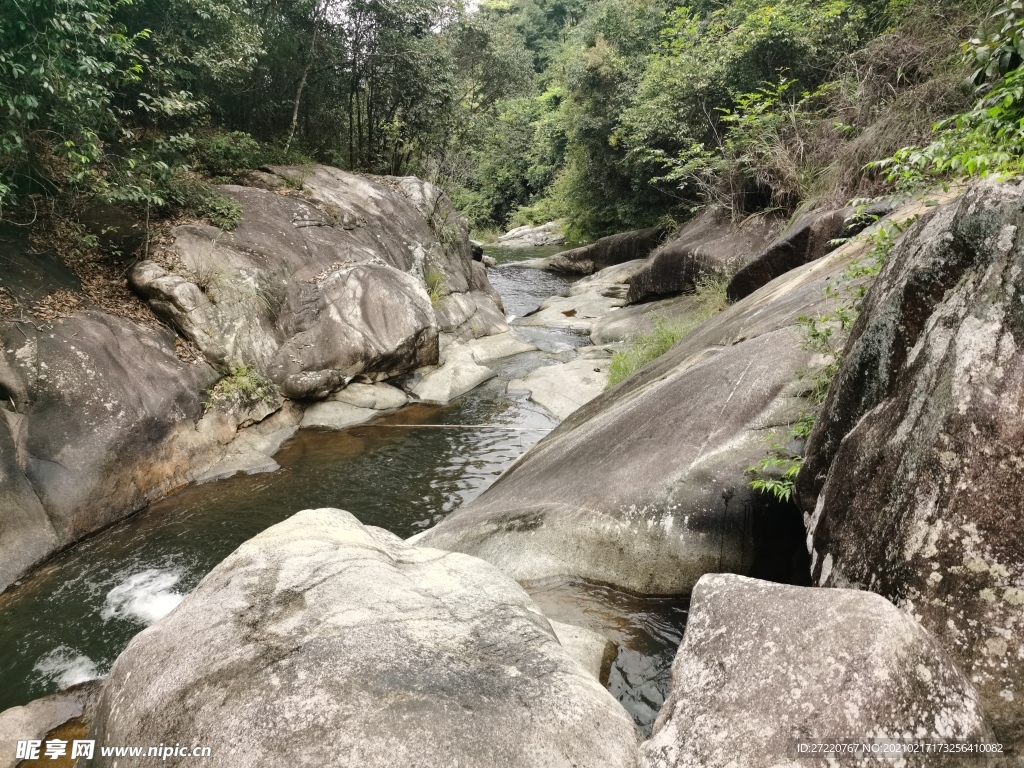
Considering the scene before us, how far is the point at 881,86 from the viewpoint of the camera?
1004 centimetres

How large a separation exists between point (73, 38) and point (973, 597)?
9.66 meters

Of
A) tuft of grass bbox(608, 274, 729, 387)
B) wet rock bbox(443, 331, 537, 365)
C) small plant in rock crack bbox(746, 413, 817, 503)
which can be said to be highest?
small plant in rock crack bbox(746, 413, 817, 503)

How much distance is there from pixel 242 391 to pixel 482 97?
55.6 ft

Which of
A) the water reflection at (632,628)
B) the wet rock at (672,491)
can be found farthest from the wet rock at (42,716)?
the water reflection at (632,628)

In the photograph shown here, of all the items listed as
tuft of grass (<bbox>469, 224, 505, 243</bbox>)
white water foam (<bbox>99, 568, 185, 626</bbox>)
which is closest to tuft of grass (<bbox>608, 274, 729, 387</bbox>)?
white water foam (<bbox>99, 568, 185, 626</bbox>)

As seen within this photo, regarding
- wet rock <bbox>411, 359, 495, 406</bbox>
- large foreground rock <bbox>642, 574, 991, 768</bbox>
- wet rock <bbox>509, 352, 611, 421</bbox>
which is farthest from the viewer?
wet rock <bbox>411, 359, 495, 406</bbox>

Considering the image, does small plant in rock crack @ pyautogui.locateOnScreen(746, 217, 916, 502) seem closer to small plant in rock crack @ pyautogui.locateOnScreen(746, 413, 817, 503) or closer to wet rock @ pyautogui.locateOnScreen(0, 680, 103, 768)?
small plant in rock crack @ pyautogui.locateOnScreen(746, 413, 817, 503)

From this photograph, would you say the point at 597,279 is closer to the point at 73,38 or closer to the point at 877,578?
the point at 73,38

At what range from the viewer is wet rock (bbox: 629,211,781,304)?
13070 mm

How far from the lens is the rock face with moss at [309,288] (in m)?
9.80

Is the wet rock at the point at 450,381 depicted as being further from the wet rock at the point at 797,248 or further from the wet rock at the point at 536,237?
the wet rock at the point at 536,237

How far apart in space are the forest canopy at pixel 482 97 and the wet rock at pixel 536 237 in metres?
6.02

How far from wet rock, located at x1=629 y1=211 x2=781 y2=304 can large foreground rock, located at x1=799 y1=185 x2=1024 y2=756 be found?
389 inches

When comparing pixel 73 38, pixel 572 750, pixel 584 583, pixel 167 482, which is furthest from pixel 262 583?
pixel 73 38
